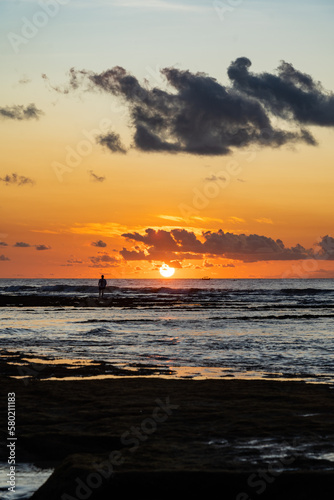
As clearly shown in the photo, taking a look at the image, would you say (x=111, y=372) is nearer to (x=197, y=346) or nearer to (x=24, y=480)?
(x=197, y=346)

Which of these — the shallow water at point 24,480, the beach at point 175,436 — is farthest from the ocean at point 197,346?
the shallow water at point 24,480

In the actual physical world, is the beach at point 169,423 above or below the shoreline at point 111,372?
above

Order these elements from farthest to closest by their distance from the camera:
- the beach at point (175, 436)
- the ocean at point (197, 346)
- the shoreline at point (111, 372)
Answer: the ocean at point (197, 346), the shoreline at point (111, 372), the beach at point (175, 436)

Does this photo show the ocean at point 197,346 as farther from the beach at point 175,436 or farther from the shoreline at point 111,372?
the beach at point 175,436

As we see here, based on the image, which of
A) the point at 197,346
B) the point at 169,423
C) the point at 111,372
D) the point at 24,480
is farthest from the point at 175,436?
the point at 197,346

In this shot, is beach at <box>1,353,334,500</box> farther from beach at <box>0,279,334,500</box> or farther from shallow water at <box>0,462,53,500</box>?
shallow water at <box>0,462,53,500</box>


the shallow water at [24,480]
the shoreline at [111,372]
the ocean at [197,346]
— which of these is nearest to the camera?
the shallow water at [24,480]

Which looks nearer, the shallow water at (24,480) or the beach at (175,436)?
the beach at (175,436)

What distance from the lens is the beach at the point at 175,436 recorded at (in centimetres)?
635

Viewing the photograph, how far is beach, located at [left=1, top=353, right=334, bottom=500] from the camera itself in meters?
6.35

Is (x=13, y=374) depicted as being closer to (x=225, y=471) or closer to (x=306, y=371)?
Result: (x=306, y=371)

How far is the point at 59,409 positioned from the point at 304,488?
219 inches

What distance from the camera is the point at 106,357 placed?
63.1 ft

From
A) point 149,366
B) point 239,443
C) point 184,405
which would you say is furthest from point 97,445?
point 149,366
